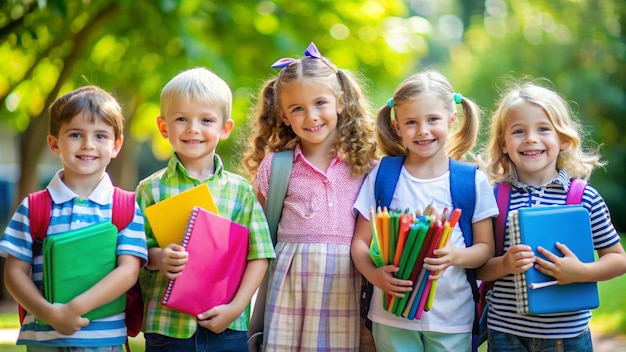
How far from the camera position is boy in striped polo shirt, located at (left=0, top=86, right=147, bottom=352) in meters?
3.15

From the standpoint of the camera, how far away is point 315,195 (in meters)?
3.75

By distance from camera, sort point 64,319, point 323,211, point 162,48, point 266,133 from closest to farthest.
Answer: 1. point 64,319
2. point 323,211
3. point 266,133
4. point 162,48

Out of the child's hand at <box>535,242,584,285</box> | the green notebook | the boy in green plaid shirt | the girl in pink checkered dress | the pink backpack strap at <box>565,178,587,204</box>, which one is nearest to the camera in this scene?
the green notebook

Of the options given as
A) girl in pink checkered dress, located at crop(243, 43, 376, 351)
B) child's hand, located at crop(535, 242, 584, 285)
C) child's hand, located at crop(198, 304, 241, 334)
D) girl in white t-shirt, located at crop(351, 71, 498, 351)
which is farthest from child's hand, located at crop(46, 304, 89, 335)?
child's hand, located at crop(535, 242, 584, 285)

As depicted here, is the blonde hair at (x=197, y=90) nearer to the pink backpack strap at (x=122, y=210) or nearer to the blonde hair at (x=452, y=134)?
the pink backpack strap at (x=122, y=210)

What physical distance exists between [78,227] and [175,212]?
1.32 ft

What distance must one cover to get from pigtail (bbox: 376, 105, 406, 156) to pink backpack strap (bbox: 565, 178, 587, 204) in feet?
2.60

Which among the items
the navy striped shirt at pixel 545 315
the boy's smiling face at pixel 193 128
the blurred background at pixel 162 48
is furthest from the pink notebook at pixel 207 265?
the navy striped shirt at pixel 545 315

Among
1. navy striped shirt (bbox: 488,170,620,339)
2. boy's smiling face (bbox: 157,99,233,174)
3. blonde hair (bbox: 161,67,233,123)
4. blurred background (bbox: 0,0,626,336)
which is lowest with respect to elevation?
navy striped shirt (bbox: 488,170,620,339)

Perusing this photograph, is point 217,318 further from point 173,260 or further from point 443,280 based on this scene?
point 443,280

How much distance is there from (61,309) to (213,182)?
2.88 ft

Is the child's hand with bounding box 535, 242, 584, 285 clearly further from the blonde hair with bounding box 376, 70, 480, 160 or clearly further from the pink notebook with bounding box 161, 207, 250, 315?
the pink notebook with bounding box 161, 207, 250, 315

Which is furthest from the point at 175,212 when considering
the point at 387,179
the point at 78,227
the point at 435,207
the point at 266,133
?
the point at 435,207

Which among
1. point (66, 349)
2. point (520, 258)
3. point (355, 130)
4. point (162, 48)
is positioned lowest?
point (66, 349)
